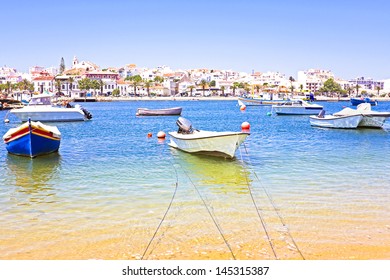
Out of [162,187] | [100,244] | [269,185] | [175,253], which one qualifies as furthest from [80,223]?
[269,185]

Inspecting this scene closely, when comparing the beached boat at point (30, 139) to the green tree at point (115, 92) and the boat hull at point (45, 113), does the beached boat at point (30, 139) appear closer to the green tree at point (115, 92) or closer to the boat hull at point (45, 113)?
the boat hull at point (45, 113)

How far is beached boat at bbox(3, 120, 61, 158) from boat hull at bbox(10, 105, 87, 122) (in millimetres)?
20787

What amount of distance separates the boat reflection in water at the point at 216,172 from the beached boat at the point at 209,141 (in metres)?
0.26

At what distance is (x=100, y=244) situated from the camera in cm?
715

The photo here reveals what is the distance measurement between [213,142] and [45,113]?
84.7ft

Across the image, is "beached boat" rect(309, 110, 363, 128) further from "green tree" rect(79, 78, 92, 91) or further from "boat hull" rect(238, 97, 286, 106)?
"green tree" rect(79, 78, 92, 91)

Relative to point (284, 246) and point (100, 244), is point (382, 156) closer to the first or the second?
point (284, 246)

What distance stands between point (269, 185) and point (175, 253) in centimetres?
552

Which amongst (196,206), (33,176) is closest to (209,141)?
(33,176)

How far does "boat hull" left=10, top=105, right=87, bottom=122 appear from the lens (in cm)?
3788

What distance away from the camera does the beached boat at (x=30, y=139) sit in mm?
17047

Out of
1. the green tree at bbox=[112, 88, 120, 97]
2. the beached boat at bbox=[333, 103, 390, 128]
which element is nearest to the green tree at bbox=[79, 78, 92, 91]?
the green tree at bbox=[112, 88, 120, 97]

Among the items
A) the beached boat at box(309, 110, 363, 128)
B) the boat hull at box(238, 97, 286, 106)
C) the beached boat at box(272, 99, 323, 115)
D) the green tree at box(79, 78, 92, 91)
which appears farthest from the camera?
the green tree at box(79, 78, 92, 91)

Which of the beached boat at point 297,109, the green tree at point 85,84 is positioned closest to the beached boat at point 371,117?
the beached boat at point 297,109
